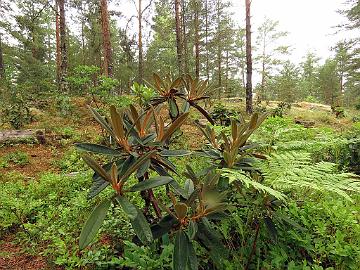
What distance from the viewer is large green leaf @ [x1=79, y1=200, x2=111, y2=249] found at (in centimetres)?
115

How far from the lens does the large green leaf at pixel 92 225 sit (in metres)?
1.15

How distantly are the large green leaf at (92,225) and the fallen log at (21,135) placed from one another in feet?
19.5

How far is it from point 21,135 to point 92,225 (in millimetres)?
6315

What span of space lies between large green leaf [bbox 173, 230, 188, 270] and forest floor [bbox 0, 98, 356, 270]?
46.3 inches

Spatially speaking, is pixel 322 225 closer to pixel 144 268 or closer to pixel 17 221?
pixel 144 268

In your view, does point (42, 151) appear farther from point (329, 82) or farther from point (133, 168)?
point (329, 82)

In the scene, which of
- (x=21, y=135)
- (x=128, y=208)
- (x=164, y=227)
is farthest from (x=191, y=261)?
(x=21, y=135)

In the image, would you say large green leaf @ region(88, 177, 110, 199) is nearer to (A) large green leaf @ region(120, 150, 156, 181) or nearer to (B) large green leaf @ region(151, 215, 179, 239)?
(A) large green leaf @ region(120, 150, 156, 181)

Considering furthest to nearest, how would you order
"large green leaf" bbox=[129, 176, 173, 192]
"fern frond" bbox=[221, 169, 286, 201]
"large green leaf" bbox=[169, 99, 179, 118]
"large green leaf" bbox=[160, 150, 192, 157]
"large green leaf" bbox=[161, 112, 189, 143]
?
"large green leaf" bbox=[169, 99, 179, 118] → "large green leaf" bbox=[160, 150, 192, 157] → "large green leaf" bbox=[161, 112, 189, 143] → "large green leaf" bbox=[129, 176, 173, 192] → "fern frond" bbox=[221, 169, 286, 201]

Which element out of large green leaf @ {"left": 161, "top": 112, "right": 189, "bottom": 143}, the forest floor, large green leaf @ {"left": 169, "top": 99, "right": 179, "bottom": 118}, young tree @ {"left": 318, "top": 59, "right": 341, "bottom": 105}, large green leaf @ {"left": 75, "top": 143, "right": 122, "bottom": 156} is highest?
young tree @ {"left": 318, "top": 59, "right": 341, "bottom": 105}

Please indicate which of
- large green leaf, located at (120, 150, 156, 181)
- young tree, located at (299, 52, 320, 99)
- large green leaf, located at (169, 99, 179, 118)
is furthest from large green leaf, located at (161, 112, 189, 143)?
young tree, located at (299, 52, 320, 99)

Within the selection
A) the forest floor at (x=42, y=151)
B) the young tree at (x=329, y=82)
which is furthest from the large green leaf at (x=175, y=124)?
the young tree at (x=329, y=82)

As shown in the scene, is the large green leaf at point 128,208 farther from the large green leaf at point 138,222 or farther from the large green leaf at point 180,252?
the large green leaf at point 180,252

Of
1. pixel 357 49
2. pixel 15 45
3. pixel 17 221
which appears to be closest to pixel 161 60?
pixel 15 45
